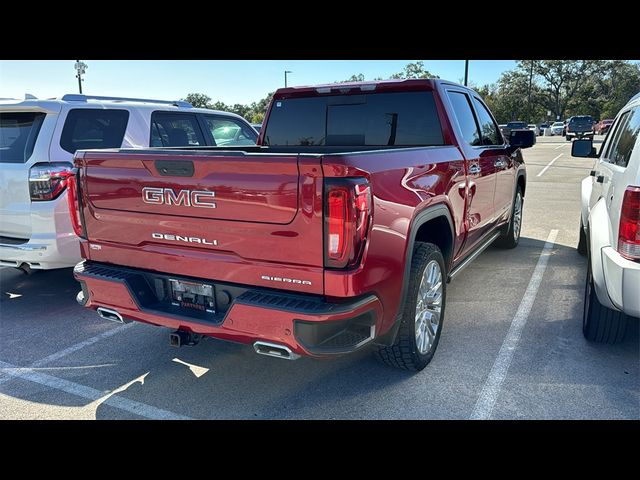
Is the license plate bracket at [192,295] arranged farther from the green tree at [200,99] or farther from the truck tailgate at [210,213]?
the green tree at [200,99]

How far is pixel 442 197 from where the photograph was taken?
3.52 meters

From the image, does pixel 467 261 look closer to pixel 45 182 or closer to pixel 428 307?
pixel 428 307

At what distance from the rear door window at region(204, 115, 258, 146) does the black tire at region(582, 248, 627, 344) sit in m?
4.83

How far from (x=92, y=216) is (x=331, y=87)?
2.37 metres

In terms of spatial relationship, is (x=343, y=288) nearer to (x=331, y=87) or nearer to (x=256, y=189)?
(x=256, y=189)

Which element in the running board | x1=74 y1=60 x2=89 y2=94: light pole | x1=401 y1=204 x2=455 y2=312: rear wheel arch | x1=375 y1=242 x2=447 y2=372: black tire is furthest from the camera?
x1=74 y1=60 x2=89 y2=94: light pole

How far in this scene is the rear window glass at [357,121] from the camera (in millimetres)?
4242

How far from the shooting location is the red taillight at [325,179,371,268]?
8.04 ft

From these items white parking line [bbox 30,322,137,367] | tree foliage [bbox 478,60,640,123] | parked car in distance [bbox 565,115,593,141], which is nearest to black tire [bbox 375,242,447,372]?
white parking line [bbox 30,322,137,367]

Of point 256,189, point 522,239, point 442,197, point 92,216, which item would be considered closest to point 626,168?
point 442,197

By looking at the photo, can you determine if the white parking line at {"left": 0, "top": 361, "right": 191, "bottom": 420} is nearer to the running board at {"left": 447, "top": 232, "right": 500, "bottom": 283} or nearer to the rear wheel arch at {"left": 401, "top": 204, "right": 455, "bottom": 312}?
the rear wheel arch at {"left": 401, "top": 204, "right": 455, "bottom": 312}

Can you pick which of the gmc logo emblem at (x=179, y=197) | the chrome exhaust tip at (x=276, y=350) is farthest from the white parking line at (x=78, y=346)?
the chrome exhaust tip at (x=276, y=350)

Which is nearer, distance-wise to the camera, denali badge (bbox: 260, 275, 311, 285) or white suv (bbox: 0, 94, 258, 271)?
denali badge (bbox: 260, 275, 311, 285)
